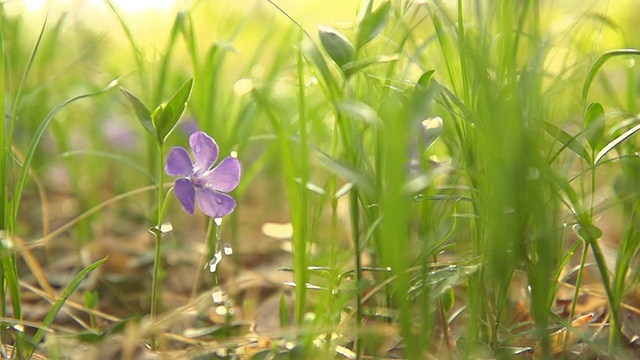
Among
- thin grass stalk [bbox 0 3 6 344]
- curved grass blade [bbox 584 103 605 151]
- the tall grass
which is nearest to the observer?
the tall grass

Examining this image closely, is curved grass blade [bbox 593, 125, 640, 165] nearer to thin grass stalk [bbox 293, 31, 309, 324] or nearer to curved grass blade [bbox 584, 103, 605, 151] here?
curved grass blade [bbox 584, 103, 605, 151]

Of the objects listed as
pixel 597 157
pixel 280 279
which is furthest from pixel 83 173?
pixel 597 157

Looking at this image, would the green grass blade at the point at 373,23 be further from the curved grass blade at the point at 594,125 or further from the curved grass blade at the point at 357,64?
the curved grass blade at the point at 594,125

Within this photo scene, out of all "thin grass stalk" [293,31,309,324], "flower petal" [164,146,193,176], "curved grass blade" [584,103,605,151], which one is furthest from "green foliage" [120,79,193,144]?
"curved grass blade" [584,103,605,151]

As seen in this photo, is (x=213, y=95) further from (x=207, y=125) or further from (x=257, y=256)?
(x=257, y=256)

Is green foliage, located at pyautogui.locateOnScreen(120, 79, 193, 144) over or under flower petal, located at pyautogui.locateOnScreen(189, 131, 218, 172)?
over

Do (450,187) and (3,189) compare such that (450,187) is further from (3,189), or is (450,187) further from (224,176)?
(3,189)
